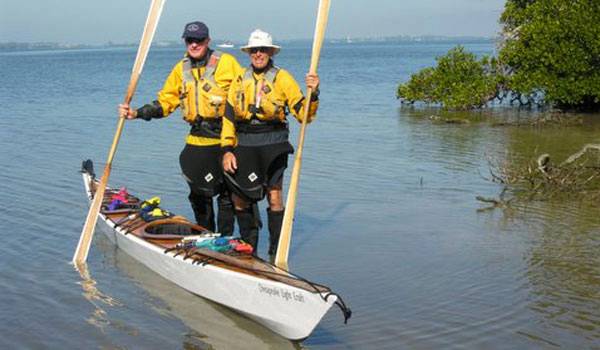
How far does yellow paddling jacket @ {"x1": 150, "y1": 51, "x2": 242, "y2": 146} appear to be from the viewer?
301 inches

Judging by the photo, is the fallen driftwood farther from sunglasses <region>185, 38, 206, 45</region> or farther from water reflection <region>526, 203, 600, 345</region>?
sunglasses <region>185, 38, 206, 45</region>

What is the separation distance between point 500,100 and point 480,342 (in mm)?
21599

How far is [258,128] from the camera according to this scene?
739 cm

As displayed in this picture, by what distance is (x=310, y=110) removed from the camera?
7.06 metres

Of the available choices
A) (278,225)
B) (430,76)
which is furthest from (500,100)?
(278,225)

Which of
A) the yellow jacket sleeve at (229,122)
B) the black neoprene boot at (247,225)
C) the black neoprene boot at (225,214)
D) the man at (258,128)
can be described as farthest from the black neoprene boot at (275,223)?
A: the yellow jacket sleeve at (229,122)

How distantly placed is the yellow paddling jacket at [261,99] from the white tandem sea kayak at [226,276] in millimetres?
1090

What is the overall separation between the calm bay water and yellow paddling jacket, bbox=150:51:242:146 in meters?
1.52

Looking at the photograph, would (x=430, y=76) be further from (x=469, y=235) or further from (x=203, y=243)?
(x=203, y=243)

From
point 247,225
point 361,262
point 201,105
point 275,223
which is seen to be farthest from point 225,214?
point 361,262

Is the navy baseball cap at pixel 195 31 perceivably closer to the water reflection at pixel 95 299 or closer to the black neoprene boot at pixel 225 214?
the black neoprene boot at pixel 225 214

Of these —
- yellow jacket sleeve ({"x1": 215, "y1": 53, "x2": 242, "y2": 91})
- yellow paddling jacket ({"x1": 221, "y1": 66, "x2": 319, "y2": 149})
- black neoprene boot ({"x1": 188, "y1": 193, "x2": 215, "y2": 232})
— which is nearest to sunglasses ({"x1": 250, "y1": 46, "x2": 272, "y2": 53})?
yellow paddling jacket ({"x1": 221, "y1": 66, "x2": 319, "y2": 149})

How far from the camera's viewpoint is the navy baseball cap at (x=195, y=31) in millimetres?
7527

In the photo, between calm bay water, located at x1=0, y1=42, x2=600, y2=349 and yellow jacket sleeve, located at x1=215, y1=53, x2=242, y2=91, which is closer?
calm bay water, located at x1=0, y1=42, x2=600, y2=349
